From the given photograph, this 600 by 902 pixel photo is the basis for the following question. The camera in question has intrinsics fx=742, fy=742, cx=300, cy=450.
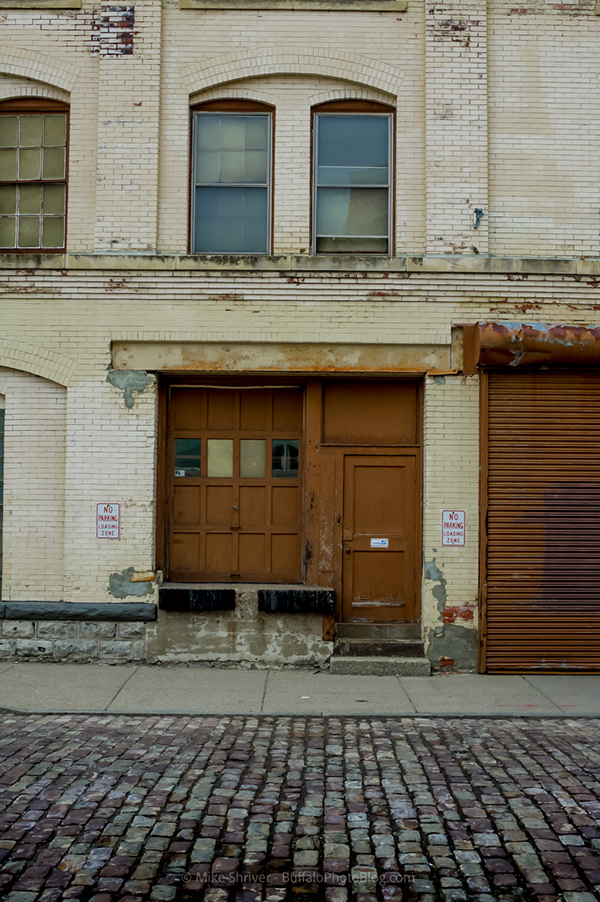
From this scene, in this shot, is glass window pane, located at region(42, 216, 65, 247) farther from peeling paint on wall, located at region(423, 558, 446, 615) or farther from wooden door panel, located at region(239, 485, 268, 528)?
peeling paint on wall, located at region(423, 558, 446, 615)

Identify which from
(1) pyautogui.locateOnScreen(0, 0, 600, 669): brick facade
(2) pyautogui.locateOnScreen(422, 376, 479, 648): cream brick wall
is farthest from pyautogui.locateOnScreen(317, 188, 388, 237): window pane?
(2) pyautogui.locateOnScreen(422, 376, 479, 648): cream brick wall

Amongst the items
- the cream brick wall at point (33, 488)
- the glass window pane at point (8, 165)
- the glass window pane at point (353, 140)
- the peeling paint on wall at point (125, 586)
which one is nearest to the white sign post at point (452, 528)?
the peeling paint on wall at point (125, 586)

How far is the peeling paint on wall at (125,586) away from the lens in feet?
29.9

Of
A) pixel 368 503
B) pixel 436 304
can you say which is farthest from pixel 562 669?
pixel 436 304

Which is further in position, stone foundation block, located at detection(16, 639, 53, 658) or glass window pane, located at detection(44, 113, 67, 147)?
glass window pane, located at detection(44, 113, 67, 147)

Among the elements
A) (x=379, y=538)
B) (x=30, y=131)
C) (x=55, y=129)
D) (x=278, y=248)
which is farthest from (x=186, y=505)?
(x=30, y=131)

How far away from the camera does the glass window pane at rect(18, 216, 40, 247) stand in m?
9.70

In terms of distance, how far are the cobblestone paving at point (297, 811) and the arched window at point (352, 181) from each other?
5.96m

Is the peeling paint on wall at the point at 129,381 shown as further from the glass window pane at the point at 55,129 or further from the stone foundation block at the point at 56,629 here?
the glass window pane at the point at 55,129

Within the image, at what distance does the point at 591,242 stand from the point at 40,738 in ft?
27.5

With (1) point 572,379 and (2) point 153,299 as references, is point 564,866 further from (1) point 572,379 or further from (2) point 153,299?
(2) point 153,299

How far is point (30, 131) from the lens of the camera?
31.8ft

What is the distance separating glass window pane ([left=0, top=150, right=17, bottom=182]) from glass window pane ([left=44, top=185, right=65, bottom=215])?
52 cm

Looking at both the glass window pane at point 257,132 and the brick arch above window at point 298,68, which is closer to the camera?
the brick arch above window at point 298,68
